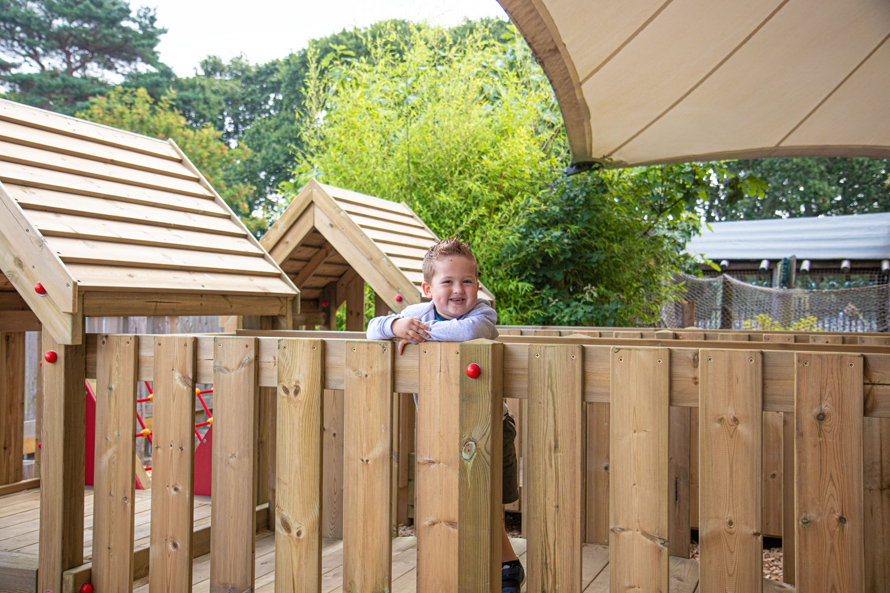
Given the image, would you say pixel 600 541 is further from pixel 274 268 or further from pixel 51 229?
pixel 51 229

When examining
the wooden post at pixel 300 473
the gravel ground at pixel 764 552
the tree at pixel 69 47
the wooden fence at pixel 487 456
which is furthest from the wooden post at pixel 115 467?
the tree at pixel 69 47

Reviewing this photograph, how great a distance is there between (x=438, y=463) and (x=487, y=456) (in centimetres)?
17

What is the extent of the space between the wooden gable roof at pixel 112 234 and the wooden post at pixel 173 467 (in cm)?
44

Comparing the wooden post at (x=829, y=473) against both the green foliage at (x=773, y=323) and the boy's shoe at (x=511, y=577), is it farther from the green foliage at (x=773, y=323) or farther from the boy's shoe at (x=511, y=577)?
the green foliage at (x=773, y=323)

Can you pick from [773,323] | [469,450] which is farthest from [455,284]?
[773,323]

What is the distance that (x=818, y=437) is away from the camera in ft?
5.72

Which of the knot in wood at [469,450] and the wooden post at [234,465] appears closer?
the knot in wood at [469,450]

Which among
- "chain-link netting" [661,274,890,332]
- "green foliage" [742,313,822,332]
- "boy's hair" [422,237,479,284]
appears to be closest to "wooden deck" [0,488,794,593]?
"boy's hair" [422,237,479,284]

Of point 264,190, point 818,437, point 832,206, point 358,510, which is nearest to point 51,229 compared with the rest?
point 358,510

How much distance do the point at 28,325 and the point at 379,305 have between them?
254 centimetres

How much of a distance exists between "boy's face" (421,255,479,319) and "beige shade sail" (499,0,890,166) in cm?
182

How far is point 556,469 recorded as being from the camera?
198 cm

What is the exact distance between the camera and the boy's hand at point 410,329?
6.89 feet

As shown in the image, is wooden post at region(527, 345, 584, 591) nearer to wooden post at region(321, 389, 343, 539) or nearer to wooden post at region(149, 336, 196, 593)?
wooden post at region(149, 336, 196, 593)
